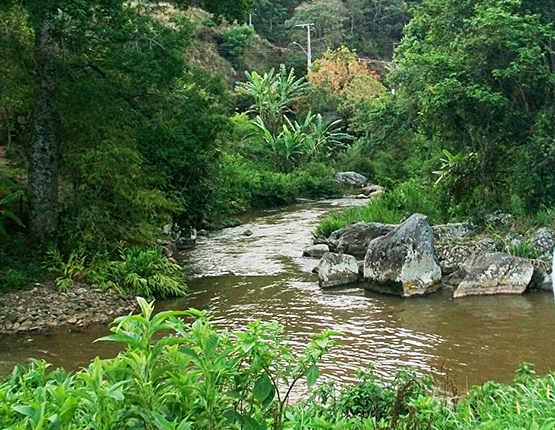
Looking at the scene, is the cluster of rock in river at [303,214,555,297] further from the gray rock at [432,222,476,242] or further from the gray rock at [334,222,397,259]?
the gray rock at [334,222,397,259]

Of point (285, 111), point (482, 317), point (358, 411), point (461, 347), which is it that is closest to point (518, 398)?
point (358, 411)

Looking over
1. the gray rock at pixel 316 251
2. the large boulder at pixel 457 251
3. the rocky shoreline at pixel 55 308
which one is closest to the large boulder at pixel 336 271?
the large boulder at pixel 457 251

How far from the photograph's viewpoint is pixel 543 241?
523 inches

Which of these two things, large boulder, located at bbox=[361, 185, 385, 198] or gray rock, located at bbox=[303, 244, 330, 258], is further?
large boulder, located at bbox=[361, 185, 385, 198]

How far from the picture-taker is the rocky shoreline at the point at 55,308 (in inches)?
423

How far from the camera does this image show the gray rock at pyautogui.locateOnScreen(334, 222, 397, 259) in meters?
15.7

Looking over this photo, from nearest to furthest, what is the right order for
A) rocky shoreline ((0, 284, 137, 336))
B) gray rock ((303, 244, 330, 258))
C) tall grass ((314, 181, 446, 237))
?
1. rocky shoreline ((0, 284, 137, 336))
2. gray rock ((303, 244, 330, 258))
3. tall grass ((314, 181, 446, 237))

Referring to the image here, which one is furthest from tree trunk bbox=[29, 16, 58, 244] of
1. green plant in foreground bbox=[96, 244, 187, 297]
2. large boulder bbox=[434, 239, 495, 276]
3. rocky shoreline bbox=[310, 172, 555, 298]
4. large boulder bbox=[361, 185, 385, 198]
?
large boulder bbox=[361, 185, 385, 198]

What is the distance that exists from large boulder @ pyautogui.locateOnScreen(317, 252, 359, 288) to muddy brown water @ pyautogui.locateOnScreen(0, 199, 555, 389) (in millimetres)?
329

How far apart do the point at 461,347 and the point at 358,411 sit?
4.81 meters

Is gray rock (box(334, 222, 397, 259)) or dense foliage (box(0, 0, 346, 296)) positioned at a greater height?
dense foliage (box(0, 0, 346, 296))

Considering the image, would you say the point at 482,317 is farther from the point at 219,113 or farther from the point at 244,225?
the point at 244,225

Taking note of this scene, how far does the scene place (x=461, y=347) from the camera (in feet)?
31.2

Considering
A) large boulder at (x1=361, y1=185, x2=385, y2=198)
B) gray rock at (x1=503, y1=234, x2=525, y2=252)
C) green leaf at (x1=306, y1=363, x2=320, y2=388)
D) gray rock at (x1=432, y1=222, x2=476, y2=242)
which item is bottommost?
large boulder at (x1=361, y1=185, x2=385, y2=198)
